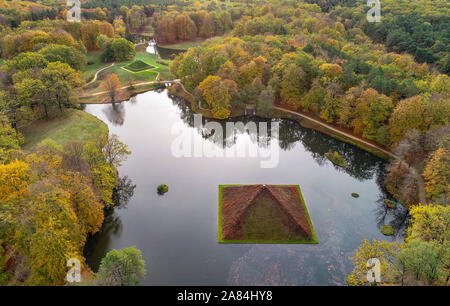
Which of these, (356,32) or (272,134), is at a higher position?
(356,32)

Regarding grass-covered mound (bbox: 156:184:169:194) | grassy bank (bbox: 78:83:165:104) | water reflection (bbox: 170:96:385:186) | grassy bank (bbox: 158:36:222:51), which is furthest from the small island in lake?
grassy bank (bbox: 158:36:222:51)

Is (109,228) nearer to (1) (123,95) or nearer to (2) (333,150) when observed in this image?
(2) (333,150)

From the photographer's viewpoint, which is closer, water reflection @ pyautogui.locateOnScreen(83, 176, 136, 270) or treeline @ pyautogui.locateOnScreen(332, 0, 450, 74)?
water reflection @ pyautogui.locateOnScreen(83, 176, 136, 270)

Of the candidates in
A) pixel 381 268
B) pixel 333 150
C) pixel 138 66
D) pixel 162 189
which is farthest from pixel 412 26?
pixel 162 189

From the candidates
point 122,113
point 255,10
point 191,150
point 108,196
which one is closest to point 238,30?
point 255,10

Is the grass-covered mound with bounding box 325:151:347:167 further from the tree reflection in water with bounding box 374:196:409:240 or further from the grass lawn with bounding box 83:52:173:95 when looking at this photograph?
the grass lawn with bounding box 83:52:173:95

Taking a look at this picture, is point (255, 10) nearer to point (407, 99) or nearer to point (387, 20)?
point (387, 20)
